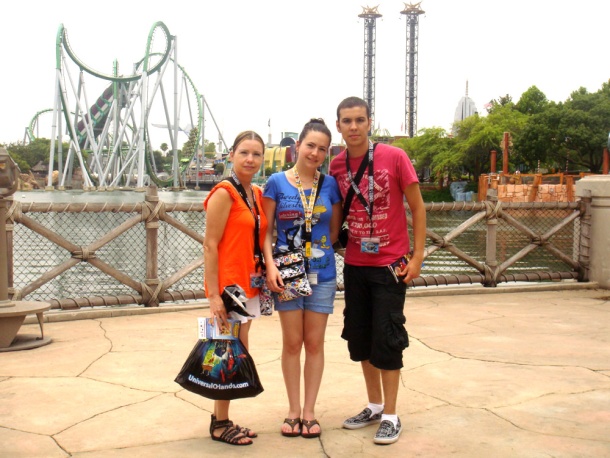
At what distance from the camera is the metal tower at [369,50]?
12838 centimetres

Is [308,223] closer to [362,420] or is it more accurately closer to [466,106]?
[362,420]

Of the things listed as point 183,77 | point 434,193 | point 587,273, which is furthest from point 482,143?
point 587,273

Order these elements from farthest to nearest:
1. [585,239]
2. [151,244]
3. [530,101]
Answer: [530,101]
[585,239]
[151,244]

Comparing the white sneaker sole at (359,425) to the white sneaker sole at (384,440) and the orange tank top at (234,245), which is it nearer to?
the white sneaker sole at (384,440)

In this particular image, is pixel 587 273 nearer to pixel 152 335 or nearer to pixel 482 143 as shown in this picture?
pixel 152 335

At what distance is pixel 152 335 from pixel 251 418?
2127 millimetres

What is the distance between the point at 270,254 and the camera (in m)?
3.35

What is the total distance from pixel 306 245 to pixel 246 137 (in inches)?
22.2

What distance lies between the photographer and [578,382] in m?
4.30

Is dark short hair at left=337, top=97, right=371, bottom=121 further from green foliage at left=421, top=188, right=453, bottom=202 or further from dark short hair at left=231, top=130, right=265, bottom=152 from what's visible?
green foliage at left=421, top=188, right=453, bottom=202

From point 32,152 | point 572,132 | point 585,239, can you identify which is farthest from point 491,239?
point 32,152

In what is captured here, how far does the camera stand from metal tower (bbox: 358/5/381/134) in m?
128

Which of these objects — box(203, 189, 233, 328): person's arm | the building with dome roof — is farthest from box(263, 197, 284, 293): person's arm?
the building with dome roof

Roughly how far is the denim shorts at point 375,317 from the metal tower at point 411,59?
128482 millimetres
